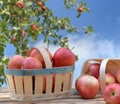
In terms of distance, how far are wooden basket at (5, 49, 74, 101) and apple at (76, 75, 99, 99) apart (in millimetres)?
67

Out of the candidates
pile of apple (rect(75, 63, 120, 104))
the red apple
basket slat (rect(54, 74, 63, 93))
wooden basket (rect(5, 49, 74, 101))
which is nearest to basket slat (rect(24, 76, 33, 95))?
wooden basket (rect(5, 49, 74, 101))

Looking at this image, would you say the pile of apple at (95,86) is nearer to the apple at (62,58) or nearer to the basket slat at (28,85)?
the apple at (62,58)

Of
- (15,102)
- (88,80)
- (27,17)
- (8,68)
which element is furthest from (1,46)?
(27,17)

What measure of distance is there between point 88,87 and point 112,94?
160 mm

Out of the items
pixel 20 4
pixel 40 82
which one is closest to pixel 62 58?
pixel 40 82

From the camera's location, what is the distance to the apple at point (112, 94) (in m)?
1.57

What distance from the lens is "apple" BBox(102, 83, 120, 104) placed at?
157cm

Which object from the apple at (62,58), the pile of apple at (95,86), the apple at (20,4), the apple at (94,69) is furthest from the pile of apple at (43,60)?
the apple at (20,4)

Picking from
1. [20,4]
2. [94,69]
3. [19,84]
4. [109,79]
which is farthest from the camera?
[20,4]

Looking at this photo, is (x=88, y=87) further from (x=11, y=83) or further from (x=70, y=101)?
(x=11, y=83)

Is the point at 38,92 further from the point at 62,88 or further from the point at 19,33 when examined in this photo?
the point at 19,33

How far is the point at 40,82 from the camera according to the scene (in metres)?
1.68

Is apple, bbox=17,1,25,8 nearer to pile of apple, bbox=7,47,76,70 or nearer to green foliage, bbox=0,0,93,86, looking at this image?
green foliage, bbox=0,0,93,86

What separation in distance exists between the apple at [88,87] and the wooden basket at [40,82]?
0.22 feet
